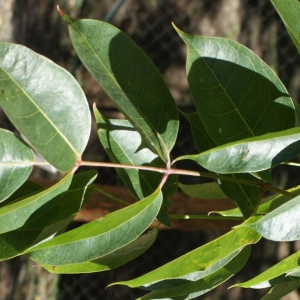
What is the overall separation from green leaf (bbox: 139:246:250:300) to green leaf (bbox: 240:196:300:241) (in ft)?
0.58

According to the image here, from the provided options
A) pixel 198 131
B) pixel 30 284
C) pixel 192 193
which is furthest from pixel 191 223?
pixel 30 284

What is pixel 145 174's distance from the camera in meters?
0.70

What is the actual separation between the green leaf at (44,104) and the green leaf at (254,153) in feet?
0.61

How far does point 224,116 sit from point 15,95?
0.87 feet

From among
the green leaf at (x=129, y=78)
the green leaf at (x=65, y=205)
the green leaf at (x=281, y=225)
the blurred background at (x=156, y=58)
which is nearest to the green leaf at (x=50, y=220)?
the green leaf at (x=65, y=205)

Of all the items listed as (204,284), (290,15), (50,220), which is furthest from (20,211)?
(290,15)

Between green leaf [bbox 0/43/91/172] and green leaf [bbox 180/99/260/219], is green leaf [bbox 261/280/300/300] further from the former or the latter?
green leaf [bbox 0/43/91/172]

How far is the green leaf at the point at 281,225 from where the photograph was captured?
1.64ft

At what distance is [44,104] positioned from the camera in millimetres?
632

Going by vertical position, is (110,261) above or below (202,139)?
below

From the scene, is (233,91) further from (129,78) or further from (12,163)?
(12,163)

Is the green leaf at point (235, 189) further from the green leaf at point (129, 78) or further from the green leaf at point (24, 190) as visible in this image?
the green leaf at point (24, 190)

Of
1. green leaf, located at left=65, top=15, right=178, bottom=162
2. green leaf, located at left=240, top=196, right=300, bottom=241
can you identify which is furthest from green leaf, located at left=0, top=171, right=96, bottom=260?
green leaf, located at left=240, top=196, right=300, bottom=241

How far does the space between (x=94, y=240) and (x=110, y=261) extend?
0.14 metres
